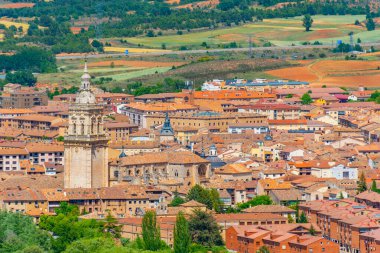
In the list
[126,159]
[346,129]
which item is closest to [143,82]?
[346,129]

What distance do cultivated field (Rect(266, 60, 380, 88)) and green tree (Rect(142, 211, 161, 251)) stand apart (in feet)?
281

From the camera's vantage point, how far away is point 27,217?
9531 cm

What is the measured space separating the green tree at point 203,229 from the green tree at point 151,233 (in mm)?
2994

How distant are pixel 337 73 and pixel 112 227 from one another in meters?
90.8

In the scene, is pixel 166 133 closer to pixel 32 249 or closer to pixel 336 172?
pixel 336 172

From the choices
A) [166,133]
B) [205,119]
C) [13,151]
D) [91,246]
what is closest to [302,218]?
[91,246]

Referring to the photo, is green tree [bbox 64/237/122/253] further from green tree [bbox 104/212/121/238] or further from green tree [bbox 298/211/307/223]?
green tree [bbox 298/211/307/223]

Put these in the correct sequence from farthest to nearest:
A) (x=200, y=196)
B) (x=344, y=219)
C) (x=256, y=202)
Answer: (x=256, y=202), (x=200, y=196), (x=344, y=219)

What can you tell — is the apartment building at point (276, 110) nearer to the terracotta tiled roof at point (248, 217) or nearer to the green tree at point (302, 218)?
the green tree at point (302, 218)

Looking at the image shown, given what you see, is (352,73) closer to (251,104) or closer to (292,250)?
(251,104)

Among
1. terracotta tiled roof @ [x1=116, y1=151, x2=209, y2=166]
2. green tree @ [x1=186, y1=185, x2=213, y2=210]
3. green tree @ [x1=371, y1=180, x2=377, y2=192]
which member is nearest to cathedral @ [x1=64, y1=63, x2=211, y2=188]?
terracotta tiled roof @ [x1=116, y1=151, x2=209, y2=166]

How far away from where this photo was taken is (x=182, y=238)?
289 ft

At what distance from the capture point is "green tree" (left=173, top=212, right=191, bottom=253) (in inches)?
3457

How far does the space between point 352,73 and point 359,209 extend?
83391 millimetres
